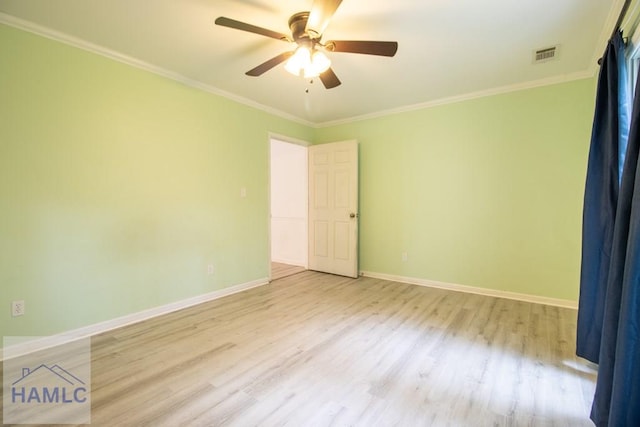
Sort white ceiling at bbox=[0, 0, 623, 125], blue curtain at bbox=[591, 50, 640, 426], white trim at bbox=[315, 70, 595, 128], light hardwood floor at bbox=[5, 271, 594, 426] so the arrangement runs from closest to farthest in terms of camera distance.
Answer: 1. blue curtain at bbox=[591, 50, 640, 426]
2. light hardwood floor at bbox=[5, 271, 594, 426]
3. white ceiling at bbox=[0, 0, 623, 125]
4. white trim at bbox=[315, 70, 595, 128]

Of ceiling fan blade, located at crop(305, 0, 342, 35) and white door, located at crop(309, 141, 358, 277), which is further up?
ceiling fan blade, located at crop(305, 0, 342, 35)

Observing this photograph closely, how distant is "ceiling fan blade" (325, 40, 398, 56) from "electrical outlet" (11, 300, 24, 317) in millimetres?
3058

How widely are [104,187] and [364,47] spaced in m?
2.54

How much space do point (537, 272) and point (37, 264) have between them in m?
4.87

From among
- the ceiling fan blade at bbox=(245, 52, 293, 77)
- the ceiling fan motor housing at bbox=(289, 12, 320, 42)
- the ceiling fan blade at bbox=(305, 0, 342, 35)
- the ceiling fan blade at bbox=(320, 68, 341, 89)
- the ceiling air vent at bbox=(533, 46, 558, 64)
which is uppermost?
the ceiling air vent at bbox=(533, 46, 558, 64)

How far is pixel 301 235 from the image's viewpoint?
5484mm

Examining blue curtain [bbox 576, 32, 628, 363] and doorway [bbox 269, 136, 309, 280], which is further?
doorway [bbox 269, 136, 309, 280]

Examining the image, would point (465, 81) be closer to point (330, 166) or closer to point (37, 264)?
point (330, 166)

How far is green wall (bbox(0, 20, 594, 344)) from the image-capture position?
7.51 ft

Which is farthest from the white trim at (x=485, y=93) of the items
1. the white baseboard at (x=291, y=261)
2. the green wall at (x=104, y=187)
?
the white baseboard at (x=291, y=261)

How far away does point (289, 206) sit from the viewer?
5680 millimetres

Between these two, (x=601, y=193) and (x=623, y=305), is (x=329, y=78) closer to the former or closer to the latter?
(x=601, y=193)

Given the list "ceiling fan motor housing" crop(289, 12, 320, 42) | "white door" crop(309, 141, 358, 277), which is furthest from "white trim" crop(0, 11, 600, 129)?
"ceiling fan motor housing" crop(289, 12, 320, 42)

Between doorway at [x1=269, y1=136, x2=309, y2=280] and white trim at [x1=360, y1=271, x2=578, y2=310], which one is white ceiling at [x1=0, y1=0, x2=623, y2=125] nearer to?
doorway at [x1=269, y1=136, x2=309, y2=280]
